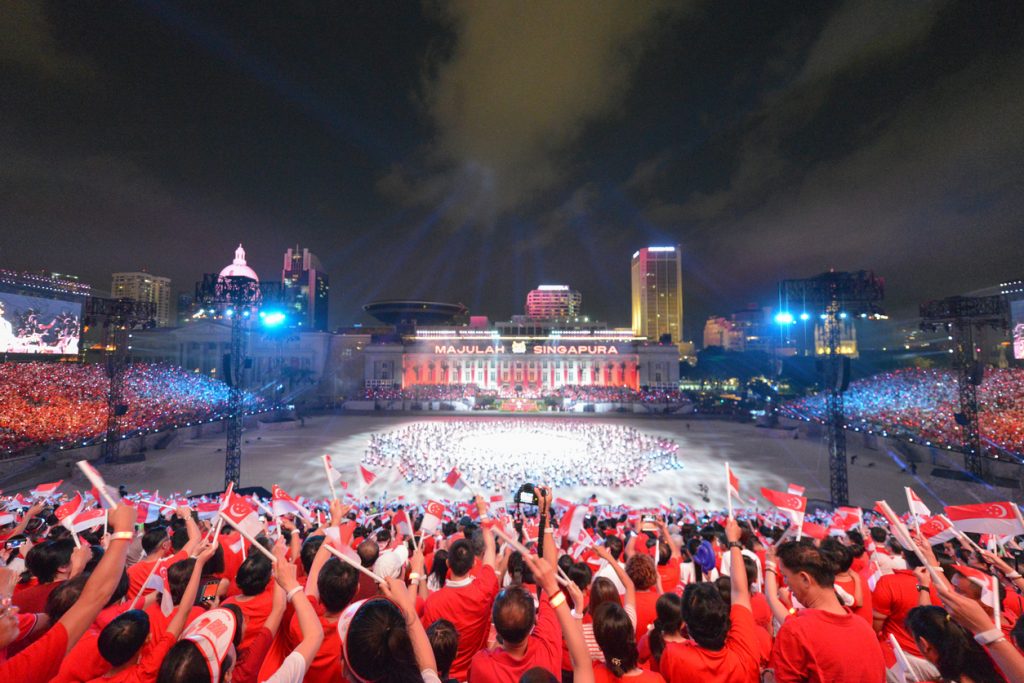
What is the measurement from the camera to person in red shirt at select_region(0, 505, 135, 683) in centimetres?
279

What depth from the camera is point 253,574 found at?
3.96 m

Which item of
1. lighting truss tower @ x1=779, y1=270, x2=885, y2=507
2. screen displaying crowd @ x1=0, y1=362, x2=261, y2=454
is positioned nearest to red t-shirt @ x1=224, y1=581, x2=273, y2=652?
lighting truss tower @ x1=779, y1=270, x2=885, y2=507

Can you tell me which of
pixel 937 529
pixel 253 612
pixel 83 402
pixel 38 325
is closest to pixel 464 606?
pixel 253 612

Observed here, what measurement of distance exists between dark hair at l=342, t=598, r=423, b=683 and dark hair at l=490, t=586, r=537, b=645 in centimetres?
57

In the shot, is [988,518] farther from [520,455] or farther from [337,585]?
[520,455]

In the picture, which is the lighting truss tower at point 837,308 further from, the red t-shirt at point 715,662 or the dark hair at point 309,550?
the dark hair at point 309,550

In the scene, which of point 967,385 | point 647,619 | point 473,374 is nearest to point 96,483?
point 647,619

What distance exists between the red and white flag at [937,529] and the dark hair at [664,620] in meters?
4.90

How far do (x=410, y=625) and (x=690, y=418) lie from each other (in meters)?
54.4

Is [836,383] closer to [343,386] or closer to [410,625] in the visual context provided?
[410,625]

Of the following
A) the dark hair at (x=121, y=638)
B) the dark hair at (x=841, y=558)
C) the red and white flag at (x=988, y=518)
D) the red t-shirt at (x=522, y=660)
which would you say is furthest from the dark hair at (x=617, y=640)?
the red and white flag at (x=988, y=518)

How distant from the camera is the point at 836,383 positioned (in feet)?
62.6

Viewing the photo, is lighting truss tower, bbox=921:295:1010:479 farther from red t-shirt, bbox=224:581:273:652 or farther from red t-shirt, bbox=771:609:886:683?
red t-shirt, bbox=224:581:273:652

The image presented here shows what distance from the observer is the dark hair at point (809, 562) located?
312cm
